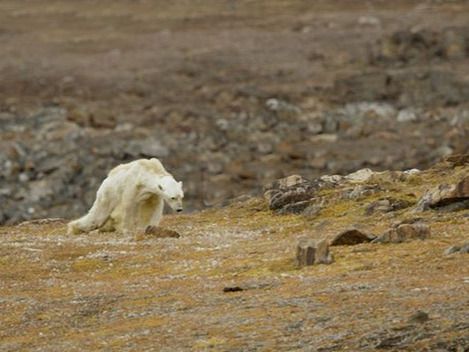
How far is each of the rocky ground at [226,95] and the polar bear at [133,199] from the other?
20862mm

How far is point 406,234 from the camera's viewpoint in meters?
19.5

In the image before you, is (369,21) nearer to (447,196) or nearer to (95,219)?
(95,219)

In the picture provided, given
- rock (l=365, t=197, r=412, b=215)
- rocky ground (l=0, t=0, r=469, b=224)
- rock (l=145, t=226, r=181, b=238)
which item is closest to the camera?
rock (l=365, t=197, r=412, b=215)

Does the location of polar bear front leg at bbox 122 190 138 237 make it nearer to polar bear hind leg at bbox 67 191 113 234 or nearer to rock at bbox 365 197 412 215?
polar bear hind leg at bbox 67 191 113 234

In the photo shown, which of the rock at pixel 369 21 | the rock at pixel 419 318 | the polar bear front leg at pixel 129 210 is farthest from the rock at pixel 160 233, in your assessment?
the rock at pixel 369 21

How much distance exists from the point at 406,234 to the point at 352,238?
771 mm

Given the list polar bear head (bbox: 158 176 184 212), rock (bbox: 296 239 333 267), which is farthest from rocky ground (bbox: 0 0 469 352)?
polar bear head (bbox: 158 176 184 212)

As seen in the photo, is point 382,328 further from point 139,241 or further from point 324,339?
point 139,241

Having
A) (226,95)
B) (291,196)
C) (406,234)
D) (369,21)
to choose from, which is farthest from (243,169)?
(406,234)

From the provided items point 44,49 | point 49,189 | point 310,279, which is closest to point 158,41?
point 44,49

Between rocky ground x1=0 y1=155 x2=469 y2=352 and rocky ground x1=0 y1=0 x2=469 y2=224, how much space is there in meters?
21.9

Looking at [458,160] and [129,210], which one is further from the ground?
[458,160]

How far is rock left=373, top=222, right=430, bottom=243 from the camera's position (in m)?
19.4

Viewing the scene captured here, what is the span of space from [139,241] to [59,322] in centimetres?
Answer: 492
